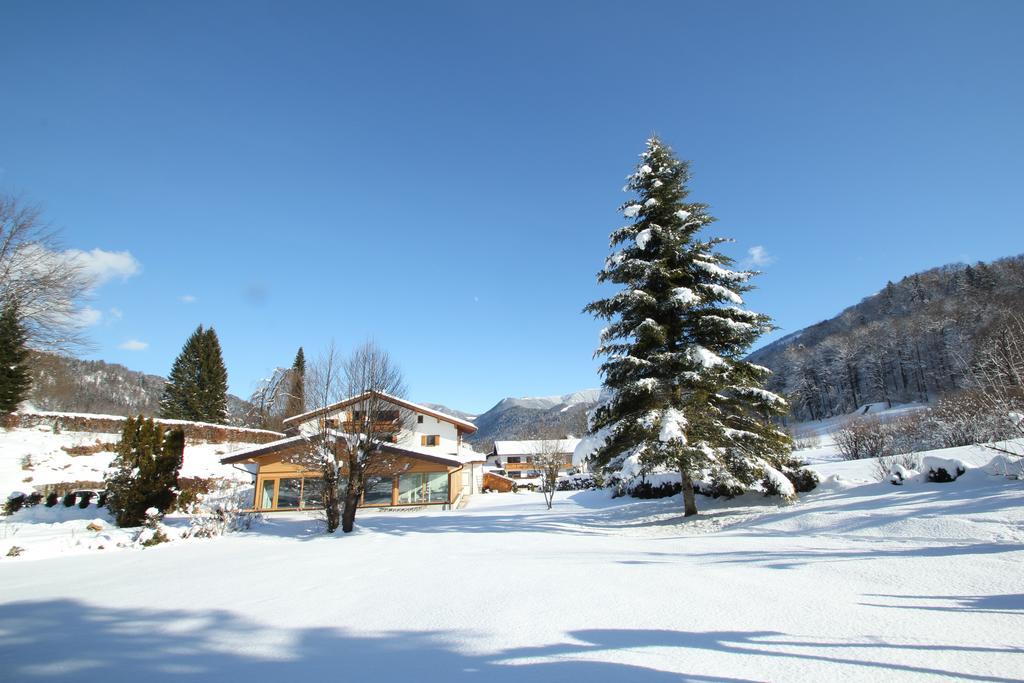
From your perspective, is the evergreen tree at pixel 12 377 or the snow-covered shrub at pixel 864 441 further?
the evergreen tree at pixel 12 377

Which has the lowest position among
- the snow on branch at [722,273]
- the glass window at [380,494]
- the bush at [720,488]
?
the glass window at [380,494]

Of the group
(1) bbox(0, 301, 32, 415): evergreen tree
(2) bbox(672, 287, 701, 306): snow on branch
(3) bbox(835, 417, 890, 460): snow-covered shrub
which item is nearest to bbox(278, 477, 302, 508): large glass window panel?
(1) bbox(0, 301, 32, 415): evergreen tree

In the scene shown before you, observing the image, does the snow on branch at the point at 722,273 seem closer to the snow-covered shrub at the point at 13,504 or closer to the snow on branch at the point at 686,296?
the snow on branch at the point at 686,296

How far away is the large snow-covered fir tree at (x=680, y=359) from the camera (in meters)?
13.6

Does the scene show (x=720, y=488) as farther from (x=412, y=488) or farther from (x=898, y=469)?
(x=412, y=488)

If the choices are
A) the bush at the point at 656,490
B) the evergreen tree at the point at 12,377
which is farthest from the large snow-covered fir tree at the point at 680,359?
the evergreen tree at the point at 12,377

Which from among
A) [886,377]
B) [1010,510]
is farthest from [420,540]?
[886,377]

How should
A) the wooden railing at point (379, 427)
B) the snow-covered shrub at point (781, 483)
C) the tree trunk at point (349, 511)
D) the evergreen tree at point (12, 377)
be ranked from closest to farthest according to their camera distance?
the snow-covered shrub at point (781, 483), the tree trunk at point (349, 511), the wooden railing at point (379, 427), the evergreen tree at point (12, 377)

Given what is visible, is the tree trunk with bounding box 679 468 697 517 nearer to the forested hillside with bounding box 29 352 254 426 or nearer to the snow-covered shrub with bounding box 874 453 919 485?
the snow-covered shrub with bounding box 874 453 919 485

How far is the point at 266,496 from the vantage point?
82.6ft

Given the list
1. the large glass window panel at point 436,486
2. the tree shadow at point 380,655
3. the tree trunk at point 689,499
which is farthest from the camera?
the large glass window panel at point 436,486

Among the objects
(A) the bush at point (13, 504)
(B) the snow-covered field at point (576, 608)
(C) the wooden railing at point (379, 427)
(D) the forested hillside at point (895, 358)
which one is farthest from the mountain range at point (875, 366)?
(B) the snow-covered field at point (576, 608)

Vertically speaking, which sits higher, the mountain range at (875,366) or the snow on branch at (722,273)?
the mountain range at (875,366)

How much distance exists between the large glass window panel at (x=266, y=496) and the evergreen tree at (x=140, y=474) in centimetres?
944
